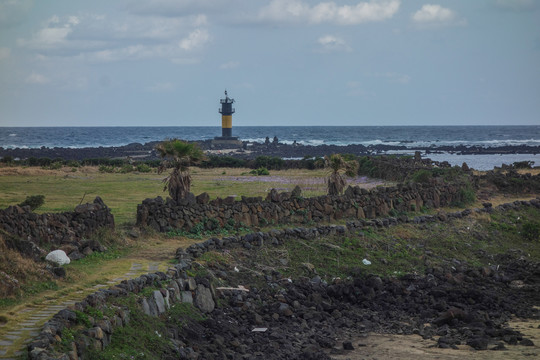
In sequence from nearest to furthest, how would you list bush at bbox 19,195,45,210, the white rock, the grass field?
1. the white rock
2. bush at bbox 19,195,45,210
3. the grass field

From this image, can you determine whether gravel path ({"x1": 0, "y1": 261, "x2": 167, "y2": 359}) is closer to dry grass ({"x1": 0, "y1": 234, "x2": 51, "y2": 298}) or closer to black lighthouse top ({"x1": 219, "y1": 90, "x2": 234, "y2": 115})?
dry grass ({"x1": 0, "y1": 234, "x2": 51, "y2": 298})

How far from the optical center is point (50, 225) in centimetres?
1609

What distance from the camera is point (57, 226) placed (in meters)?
16.2

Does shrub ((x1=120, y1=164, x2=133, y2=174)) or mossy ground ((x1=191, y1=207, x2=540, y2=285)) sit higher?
shrub ((x1=120, y1=164, x2=133, y2=174))

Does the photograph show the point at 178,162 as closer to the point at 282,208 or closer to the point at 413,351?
the point at 282,208

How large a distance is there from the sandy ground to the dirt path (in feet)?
14.1

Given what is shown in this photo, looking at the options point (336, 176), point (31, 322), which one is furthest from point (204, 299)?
point (336, 176)

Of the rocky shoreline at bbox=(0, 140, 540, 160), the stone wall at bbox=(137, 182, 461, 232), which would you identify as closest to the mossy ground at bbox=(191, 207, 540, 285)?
the stone wall at bbox=(137, 182, 461, 232)

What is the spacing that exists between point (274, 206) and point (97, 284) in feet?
28.0

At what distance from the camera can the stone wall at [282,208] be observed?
1872 cm

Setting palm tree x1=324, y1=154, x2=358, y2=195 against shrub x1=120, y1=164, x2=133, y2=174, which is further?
shrub x1=120, y1=164, x2=133, y2=174

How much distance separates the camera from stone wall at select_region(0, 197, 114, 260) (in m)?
15.2

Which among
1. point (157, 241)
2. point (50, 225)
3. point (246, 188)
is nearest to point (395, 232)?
point (157, 241)

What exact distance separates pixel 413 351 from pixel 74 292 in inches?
238
